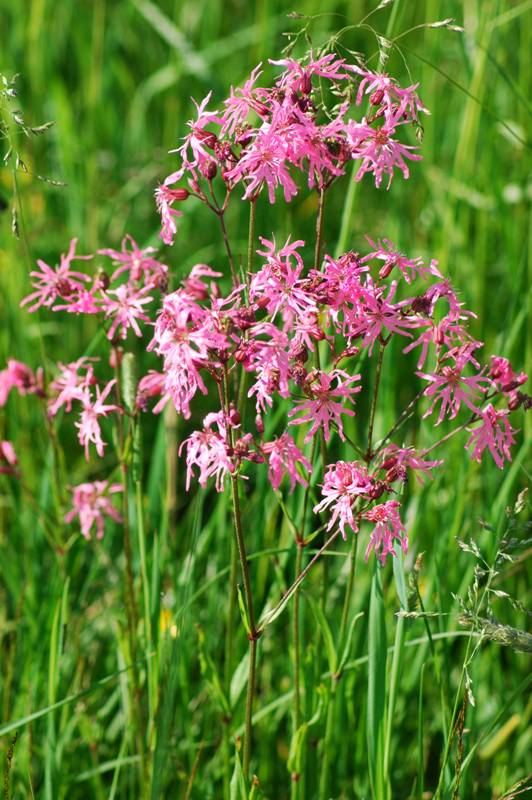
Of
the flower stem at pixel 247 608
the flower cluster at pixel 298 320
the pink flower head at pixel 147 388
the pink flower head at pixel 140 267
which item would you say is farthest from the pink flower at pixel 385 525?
the pink flower head at pixel 140 267

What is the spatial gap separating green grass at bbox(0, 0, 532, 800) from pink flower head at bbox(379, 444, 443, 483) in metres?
0.23

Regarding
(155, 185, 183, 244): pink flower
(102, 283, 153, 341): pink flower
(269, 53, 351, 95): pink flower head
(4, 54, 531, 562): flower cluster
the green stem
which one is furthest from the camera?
the green stem

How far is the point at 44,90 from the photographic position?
15.0 feet

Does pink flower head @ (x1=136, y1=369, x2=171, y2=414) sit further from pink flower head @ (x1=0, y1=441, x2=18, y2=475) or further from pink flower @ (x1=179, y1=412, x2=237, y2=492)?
pink flower head @ (x1=0, y1=441, x2=18, y2=475)

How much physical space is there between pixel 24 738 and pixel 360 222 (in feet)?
9.65

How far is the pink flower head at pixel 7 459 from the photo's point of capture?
2.52 metres

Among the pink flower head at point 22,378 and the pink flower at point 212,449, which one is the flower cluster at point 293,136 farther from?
the pink flower head at point 22,378

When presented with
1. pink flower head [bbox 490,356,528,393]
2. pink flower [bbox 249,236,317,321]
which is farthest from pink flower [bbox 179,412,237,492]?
pink flower head [bbox 490,356,528,393]

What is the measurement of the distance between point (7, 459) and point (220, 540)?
654 mm

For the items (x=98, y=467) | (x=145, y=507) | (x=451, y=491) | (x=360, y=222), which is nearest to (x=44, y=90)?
(x=360, y=222)

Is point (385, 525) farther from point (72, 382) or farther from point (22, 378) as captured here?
point (22, 378)

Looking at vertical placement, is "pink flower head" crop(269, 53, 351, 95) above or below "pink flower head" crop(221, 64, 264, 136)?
above

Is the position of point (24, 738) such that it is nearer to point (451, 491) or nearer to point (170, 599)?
point (170, 599)

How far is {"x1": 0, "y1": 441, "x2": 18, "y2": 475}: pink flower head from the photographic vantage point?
2.52 meters
